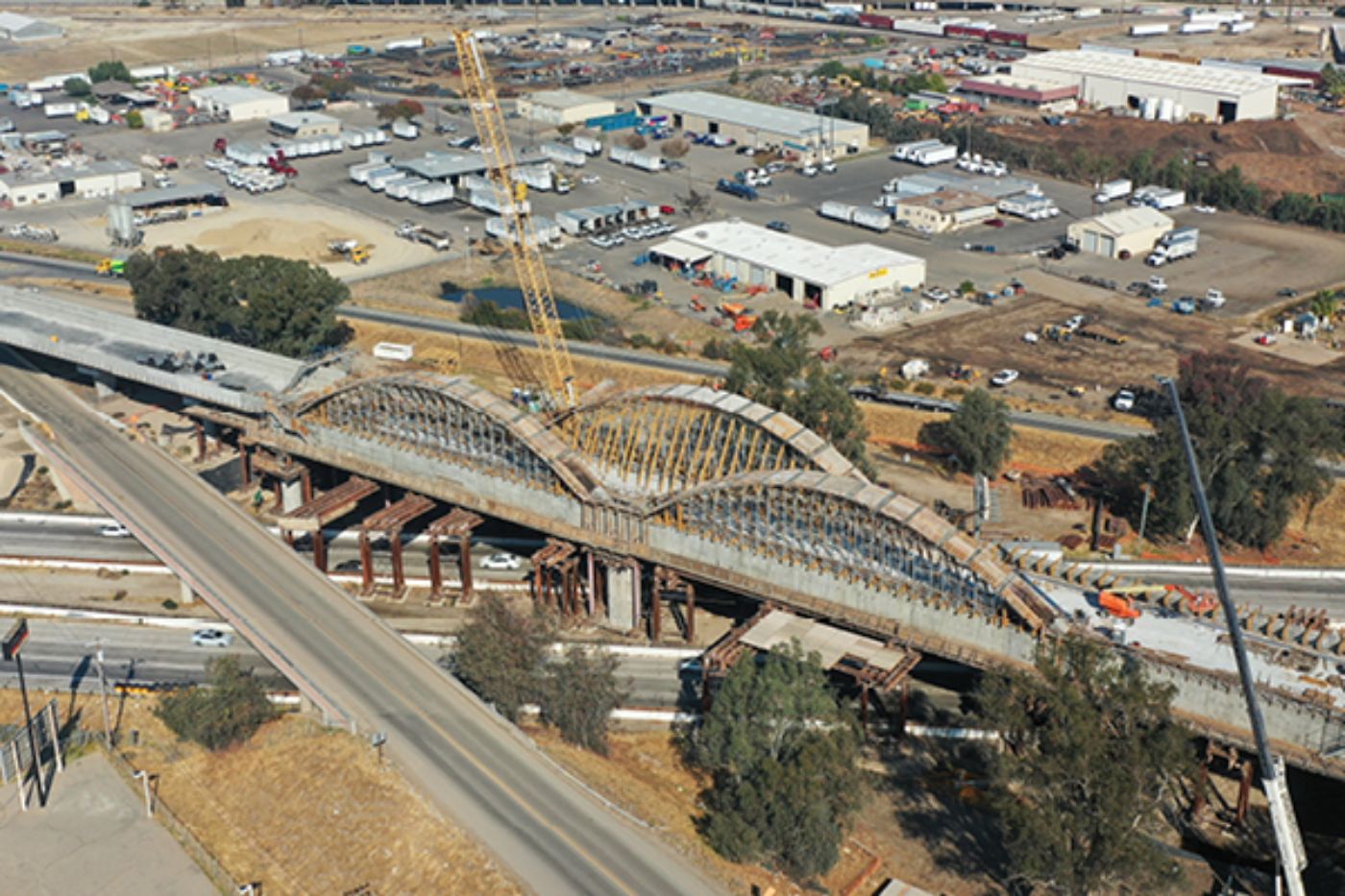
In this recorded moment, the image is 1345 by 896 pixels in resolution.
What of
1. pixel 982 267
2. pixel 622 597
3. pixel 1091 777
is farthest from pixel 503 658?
pixel 982 267

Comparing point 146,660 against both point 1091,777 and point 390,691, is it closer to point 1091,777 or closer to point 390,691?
point 390,691

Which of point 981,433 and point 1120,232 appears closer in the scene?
point 981,433

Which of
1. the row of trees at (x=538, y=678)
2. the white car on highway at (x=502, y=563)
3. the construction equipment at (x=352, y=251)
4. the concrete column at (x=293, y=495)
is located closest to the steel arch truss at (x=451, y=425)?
the concrete column at (x=293, y=495)

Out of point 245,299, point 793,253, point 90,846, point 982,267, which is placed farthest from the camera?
point 982,267

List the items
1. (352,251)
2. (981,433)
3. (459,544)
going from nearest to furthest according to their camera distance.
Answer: (459,544) < (981,433) < (352,251)

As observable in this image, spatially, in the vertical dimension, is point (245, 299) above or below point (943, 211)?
above

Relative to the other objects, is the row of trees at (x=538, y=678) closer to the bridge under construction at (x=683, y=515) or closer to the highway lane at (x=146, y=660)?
the highway lane at (x=146, y=660)

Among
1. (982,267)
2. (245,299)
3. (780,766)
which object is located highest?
(245,299)
